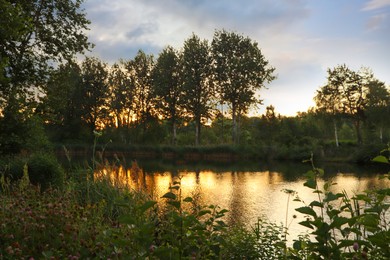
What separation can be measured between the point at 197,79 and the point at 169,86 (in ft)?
18.4

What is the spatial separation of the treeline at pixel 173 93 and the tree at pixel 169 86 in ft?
0.54

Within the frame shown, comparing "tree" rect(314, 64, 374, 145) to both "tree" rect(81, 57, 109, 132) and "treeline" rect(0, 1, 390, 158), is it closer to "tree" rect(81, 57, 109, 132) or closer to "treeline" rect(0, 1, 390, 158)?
"treeline" rect(0, 1, 390, 158)

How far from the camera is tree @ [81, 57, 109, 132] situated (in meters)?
64.8

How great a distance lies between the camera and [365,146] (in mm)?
40188

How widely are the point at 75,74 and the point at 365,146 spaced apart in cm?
4804

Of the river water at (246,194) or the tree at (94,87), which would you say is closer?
the river water at (246,194)

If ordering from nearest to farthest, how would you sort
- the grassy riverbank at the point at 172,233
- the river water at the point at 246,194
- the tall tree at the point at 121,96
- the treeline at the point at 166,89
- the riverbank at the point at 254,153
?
1. the grassy riverbank at the point at 172,233
2. the river water at the point at 246,194
3. the riverbank at the point at 254,153
4. the treeline at the point at 166,89
5. the tall tree at the point at 121,96

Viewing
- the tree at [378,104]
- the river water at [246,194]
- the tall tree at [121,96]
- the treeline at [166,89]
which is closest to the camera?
the river water at [246,194]

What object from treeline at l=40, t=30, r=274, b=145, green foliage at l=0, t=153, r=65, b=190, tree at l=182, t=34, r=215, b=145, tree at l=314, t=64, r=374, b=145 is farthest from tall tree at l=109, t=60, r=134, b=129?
green foliage at l=0, t=153, r=65, b=190

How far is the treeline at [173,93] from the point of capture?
25.0 m

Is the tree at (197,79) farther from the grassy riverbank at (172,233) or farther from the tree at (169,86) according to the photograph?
the grassy riverbank at (172,233)

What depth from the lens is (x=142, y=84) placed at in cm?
6538

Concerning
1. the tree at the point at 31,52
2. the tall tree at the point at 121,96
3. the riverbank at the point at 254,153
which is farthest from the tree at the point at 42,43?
the tall tree at the point at 121,96

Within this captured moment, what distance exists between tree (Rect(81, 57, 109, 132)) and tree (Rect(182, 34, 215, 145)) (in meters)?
16.9
